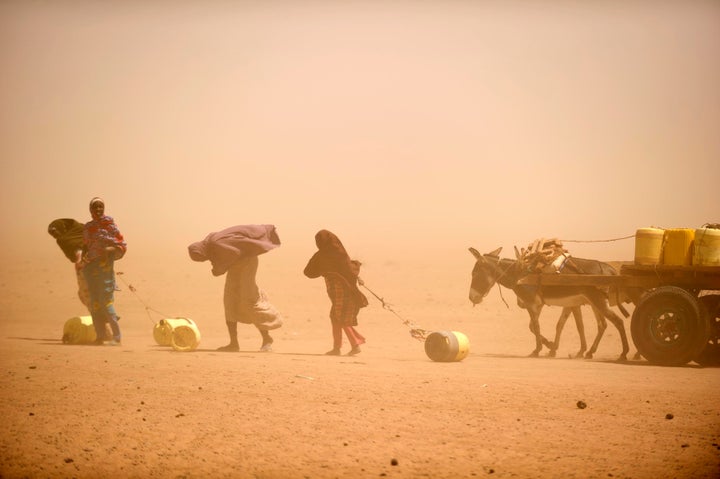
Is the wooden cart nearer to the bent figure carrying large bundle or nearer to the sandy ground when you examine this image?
the sandy ground

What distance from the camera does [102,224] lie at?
45.0 feet

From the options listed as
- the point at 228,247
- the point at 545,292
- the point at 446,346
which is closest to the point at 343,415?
the point at 446,346

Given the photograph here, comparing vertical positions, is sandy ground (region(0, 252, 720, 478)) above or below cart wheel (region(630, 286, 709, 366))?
below

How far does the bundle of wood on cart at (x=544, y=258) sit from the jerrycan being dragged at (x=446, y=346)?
6.88 ft

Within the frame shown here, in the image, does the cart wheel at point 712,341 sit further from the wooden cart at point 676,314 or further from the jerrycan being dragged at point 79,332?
the jerrycan being dragged at point 79,332

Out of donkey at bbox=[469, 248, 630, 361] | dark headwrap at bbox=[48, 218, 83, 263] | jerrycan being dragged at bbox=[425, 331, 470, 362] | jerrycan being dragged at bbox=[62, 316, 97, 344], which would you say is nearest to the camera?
jerrycan being dragged at bbox=[425, 331, 470, 362]

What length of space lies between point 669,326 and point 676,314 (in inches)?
9.8

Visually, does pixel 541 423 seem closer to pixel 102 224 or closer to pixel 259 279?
pixel 102 224

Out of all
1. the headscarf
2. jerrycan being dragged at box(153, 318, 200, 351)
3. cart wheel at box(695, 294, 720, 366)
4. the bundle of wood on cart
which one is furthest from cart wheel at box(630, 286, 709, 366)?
jerrycan being dragged at box(153, 318, 200, 351)

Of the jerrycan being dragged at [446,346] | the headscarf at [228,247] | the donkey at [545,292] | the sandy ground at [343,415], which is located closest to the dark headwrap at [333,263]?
the headscarf at [228,247]

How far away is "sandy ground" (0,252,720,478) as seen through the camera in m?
6.57

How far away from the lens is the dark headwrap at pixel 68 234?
47.2ft

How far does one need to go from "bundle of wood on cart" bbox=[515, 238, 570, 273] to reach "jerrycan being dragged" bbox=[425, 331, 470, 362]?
2.10 meters

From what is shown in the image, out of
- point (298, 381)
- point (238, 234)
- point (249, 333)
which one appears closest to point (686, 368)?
point (298, 381)
